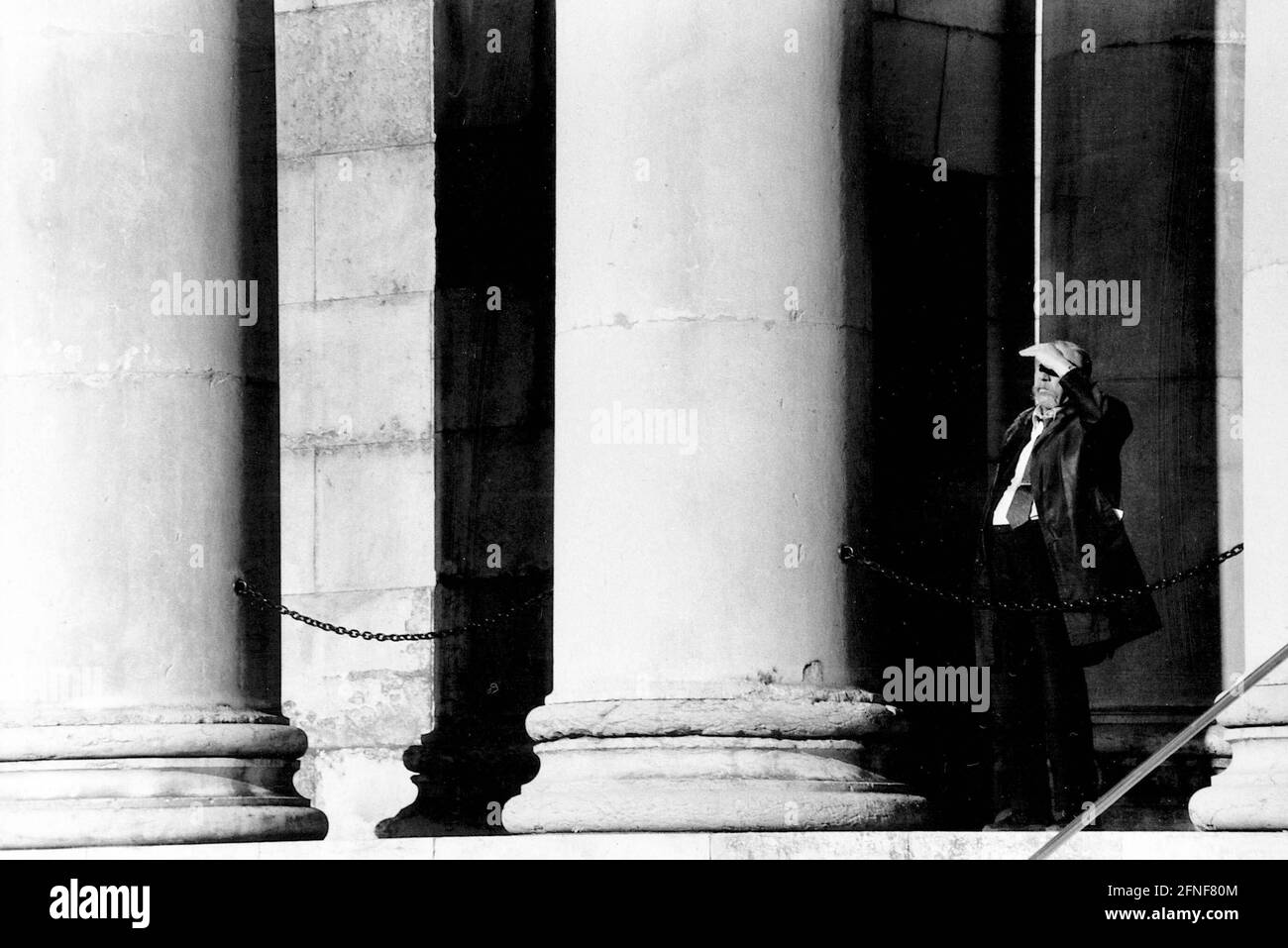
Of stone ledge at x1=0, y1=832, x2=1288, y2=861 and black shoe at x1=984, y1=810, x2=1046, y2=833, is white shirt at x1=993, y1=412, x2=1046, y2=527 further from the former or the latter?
stone ledge at x1=0, y1=832, x2=1288, y2=861

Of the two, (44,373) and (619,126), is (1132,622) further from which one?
(44,373)

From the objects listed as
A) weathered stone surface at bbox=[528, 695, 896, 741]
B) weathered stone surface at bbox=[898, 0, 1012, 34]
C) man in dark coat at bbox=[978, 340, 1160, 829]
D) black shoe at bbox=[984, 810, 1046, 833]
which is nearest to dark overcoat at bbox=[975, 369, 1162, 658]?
man in dark coat at bbox=[978, 340, 1160, 829]

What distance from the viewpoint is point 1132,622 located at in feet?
81.9

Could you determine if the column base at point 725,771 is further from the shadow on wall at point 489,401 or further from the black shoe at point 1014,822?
the shadow on wall at point 489,401

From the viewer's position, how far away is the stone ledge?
19.8 meters

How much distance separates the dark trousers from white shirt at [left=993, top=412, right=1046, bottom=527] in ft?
0.27

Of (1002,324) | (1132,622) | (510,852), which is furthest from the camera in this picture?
(1002,324)

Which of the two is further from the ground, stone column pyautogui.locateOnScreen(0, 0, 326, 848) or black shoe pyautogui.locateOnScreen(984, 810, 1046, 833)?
stone column pyautogui.locateOnScreen(0, 0, 326, 848)

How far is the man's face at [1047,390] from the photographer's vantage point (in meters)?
24.4

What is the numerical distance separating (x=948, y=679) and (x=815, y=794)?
18.5ft

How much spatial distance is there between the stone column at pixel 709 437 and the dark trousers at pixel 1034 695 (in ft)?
9.39

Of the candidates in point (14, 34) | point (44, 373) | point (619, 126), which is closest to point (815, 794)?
point (619, 126)

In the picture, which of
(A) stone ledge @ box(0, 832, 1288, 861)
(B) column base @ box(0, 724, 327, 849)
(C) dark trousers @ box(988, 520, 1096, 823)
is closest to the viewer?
(A) stone ledge @ box(0, 832, 1288, 861)

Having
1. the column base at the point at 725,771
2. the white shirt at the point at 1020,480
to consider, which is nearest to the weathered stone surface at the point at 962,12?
the white shirt at the point at 1020,480
